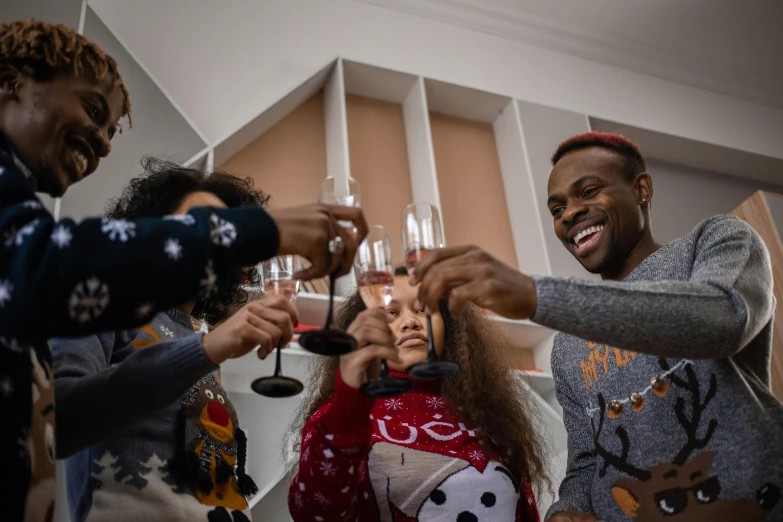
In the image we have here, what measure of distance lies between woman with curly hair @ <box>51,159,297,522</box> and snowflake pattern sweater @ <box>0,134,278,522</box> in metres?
0.18

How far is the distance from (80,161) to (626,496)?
964 mm

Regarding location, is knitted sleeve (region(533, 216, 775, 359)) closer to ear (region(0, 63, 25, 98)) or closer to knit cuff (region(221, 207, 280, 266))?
knit cuff (region(221, 207, 280, 266))

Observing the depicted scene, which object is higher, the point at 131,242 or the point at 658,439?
the point at 131,242

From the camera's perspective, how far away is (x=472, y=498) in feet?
4.05

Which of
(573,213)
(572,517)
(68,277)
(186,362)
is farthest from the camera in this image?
(573,213)

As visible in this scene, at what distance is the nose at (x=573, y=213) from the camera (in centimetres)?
141

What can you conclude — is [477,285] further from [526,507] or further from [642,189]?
[642,189]

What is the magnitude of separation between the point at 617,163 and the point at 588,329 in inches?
26.8

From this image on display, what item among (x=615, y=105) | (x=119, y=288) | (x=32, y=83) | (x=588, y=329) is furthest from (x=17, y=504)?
(x=615, y=105)

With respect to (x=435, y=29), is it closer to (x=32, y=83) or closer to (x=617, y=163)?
(x=617, y=163)

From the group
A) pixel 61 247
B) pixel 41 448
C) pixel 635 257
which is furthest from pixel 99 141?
pixel 635 257

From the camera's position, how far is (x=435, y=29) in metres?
3.27

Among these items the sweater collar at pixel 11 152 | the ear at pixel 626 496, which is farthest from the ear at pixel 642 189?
the sweater collar at pixel 11 152

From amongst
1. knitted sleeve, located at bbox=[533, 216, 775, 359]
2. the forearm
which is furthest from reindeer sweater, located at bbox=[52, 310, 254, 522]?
knitted sleeve, located at bbox=[533, 216, 775, 359]
